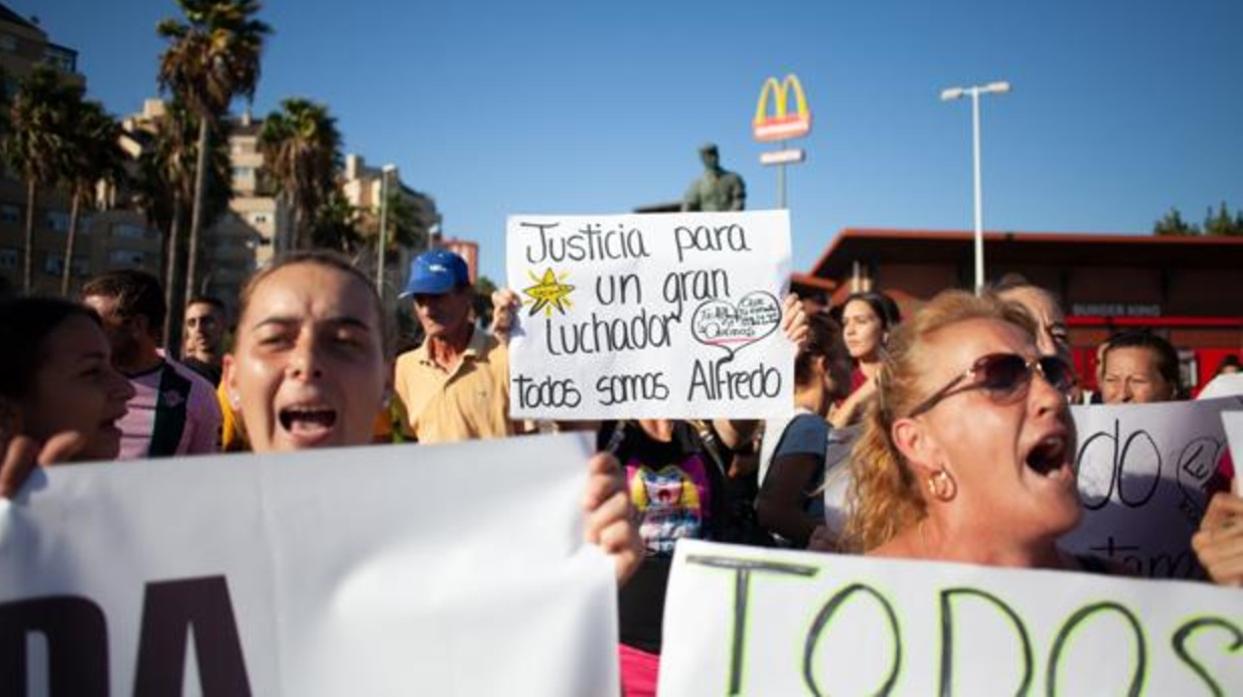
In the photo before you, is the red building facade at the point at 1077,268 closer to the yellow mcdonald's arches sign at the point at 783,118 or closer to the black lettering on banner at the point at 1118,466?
the yellow mcdonald's arches sign at the point at 783,118

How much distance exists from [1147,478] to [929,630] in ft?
5.84

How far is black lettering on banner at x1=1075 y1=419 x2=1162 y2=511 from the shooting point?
2938mm

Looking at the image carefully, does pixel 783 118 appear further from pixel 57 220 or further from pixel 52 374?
pixel 57 220

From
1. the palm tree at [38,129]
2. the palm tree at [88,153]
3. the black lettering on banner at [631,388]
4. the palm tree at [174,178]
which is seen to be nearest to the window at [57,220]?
the palm tree at [174,178]

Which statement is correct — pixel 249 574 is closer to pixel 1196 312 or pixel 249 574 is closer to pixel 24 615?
pixel 24 615

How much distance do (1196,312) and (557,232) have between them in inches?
992

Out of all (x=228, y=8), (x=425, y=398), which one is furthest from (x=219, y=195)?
(x=425, y=398)

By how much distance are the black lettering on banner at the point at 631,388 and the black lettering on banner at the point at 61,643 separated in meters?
2.24

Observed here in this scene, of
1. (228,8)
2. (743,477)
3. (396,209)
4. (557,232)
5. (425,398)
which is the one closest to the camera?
(557,232)

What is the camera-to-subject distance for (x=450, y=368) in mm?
4469

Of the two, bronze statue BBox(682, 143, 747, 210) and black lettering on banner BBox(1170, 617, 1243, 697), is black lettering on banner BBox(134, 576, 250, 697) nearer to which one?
black lettering on banner BBox(1170, 617, 1243, 697)

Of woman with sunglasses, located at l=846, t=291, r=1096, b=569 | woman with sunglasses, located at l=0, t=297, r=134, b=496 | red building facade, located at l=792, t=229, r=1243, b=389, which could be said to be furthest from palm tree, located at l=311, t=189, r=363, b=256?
woman with sunglasses, located at l=846, t=291, r=1096, b=569

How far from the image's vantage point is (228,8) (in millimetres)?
27016

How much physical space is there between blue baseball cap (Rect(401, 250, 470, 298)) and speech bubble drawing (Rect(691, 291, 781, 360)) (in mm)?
1512
